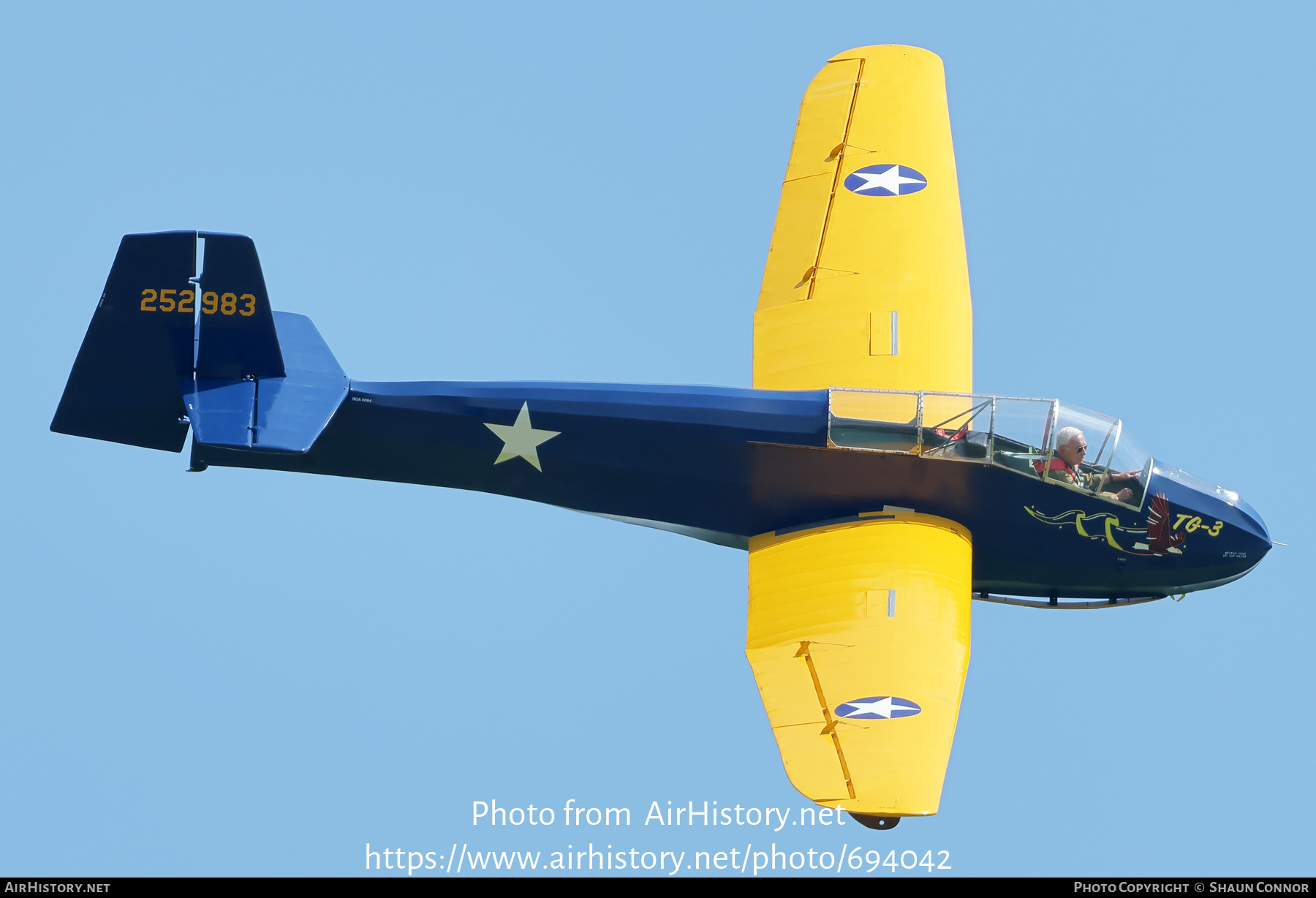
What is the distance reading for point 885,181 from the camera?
22.8 meters

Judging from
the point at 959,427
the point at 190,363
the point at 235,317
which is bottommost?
the point at 959,427

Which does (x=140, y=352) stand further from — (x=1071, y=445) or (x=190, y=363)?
(x=1071, y=445)

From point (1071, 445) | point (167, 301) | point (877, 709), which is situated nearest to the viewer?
point (877, 709)

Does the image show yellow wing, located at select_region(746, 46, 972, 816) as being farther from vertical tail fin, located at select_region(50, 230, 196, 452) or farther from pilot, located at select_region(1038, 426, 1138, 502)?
vertical tail fin, located at select_region(50, 230, 196, 452)

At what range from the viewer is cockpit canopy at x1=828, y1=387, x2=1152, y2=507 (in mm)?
20469

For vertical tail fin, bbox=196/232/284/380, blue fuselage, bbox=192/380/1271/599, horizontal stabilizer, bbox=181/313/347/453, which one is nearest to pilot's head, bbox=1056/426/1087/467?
blue fuselage, bbox=192/380/1271/599

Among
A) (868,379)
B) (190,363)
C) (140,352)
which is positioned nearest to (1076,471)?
(868,379)

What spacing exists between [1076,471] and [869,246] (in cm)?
345

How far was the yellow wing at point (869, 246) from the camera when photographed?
71.3 ft

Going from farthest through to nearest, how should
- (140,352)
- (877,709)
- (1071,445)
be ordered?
1. (1071,445)
2. (140,352)
3. (877,709)

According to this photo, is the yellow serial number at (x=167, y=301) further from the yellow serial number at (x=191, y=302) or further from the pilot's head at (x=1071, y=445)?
the pilot's head at (x=1071, y=445)

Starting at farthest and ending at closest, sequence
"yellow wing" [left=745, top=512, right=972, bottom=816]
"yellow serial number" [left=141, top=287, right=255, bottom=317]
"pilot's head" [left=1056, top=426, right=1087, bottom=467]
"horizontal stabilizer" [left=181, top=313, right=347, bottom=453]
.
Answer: "pilot's head" [left=1056, top=426, right=1087, bottom=467], "horizontal stabilizer" [left=181, top=313, right=347, bottom=453], "yellow serial number" [left=141, top=287, right=255, bottom=317], "yellow wing" [left=745, top=512, right=972, bottom=816]

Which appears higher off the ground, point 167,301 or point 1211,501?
point 167,301

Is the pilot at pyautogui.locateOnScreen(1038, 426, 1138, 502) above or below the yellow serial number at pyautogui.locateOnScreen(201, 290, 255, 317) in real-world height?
below
